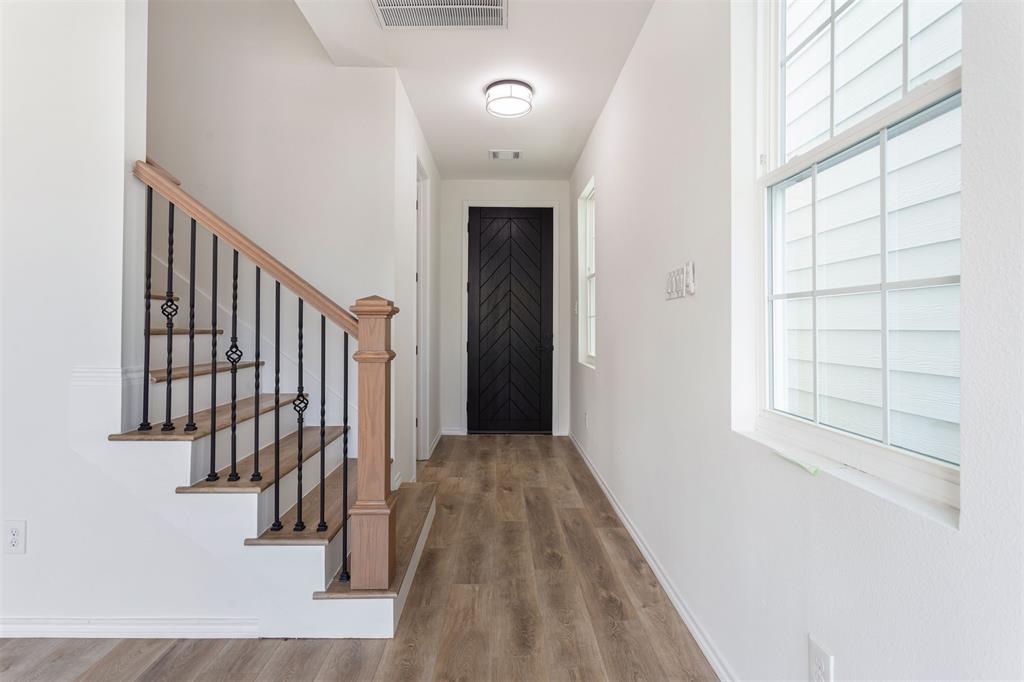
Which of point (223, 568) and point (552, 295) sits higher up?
point (552, 295)

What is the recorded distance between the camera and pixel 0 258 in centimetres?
191

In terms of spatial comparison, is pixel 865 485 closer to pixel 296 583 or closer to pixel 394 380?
pixel 296 583

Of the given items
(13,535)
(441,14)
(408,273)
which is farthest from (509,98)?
(13,535)

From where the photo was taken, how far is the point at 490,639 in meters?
1.89

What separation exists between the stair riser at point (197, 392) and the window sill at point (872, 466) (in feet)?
6.90

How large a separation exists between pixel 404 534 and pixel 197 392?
1.10m

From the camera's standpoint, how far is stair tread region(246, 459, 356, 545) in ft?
6.26

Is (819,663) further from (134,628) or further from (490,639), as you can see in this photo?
(134,628)

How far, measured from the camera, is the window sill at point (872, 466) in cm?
91

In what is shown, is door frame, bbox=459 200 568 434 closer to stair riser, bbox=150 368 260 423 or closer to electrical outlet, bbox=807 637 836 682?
stair riser, bbox=150 368 260 423

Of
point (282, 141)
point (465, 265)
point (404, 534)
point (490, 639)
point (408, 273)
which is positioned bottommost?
point (490, 639)

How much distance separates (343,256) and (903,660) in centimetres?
292

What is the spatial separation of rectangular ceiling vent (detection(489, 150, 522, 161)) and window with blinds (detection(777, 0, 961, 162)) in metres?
3.24

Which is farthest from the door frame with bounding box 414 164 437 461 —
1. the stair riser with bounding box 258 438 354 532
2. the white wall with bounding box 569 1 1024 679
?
the white wall with bounding box 569 1 1024 679
